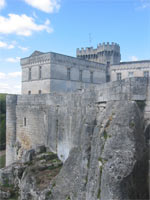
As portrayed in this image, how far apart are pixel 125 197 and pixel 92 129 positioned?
11.2ft

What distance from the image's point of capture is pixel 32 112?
1806cm

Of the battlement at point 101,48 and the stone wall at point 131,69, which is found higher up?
the battlement at point 101,48

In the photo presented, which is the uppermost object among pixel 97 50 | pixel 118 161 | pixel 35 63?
pixel 97 50

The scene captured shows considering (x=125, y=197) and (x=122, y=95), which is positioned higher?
(x=122, y=95)

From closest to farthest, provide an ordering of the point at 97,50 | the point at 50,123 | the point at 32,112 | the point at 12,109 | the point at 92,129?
1. the point at 92,129
2. the point at 50,123
3. the point at 32,112
4. the point at 12,109
5. the point at 97,50

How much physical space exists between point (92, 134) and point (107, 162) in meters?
2.46

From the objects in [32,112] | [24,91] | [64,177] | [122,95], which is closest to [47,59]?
[24,91]

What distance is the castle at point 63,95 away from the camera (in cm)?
816

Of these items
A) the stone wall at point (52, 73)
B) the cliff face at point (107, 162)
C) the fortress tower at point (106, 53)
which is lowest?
the cliff face at point (107, 162)

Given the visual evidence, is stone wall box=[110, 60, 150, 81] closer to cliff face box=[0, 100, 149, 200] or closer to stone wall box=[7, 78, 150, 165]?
stone wall box=[7, 78, 150, 165]

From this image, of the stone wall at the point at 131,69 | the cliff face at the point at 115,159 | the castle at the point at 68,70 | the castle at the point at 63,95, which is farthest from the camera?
the stone wall at the point at 131,69

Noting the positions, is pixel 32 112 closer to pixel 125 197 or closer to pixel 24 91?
pixel 24 91

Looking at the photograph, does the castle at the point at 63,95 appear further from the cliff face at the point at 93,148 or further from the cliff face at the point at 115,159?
the cliff face at the point at 115,159

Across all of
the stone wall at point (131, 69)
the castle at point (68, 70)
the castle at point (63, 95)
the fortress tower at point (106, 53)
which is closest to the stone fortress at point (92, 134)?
the castle at point (63, 95)
